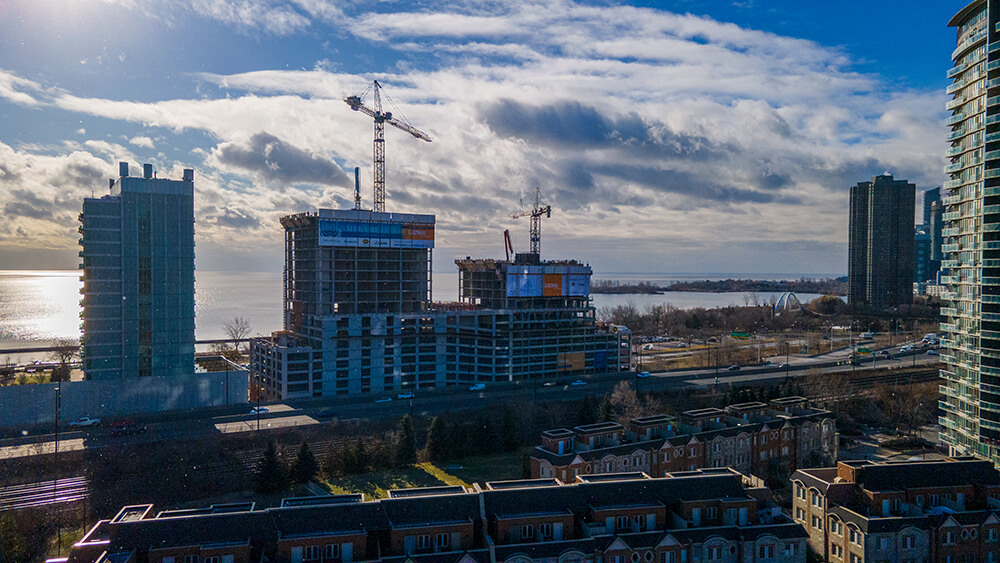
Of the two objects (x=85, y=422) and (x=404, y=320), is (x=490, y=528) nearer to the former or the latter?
(x=85, y=422)

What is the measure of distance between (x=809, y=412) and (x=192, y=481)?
32181 mm

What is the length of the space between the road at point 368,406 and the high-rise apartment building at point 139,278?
18.3ft

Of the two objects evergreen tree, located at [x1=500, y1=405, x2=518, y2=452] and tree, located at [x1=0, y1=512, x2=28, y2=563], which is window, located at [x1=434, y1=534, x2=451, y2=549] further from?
evergreen tree, located at [x1=500, y1=405, x2=518, y2=452]

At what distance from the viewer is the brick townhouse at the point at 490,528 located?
52.9ft

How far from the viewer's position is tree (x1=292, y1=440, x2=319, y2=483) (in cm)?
3145

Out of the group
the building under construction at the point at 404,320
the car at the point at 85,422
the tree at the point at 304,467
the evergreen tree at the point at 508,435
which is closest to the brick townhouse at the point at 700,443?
the evergreen tree at the point at 508,435

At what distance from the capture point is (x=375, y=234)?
52.6 m

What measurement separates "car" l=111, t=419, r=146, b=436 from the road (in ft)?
1.44

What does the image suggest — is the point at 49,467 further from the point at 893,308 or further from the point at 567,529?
the point at 893,308

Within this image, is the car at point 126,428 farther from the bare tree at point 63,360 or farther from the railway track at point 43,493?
the bare tree at point 63,360

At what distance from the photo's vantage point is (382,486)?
31312 millimetres

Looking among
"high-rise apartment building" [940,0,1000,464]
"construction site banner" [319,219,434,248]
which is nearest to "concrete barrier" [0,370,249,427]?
"construction site banner" [319,219,434,248]

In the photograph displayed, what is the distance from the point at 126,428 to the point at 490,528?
1101 inches

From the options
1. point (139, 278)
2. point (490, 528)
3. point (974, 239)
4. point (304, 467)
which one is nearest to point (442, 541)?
point (490, 528)
